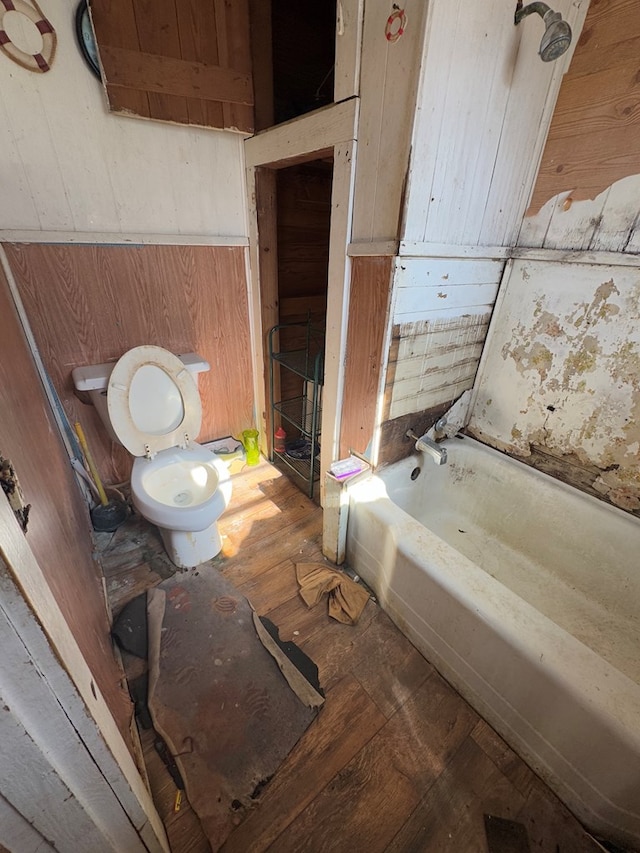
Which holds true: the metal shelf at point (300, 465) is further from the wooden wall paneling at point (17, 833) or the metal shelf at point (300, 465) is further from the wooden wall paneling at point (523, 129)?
the wooden wall paneling at point (17, 833)

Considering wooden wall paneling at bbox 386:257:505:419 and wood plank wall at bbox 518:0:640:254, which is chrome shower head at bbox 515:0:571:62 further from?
wooden wall paneling at bbox 386:257:505:419

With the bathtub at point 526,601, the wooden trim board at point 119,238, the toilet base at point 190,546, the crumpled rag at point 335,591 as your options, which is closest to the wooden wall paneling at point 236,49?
the wooden trim board at point 119,238

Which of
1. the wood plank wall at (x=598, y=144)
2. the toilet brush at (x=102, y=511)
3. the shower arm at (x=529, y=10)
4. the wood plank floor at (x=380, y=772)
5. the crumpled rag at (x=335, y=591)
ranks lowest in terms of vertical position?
the wood plank floor at (x=380, y=772)

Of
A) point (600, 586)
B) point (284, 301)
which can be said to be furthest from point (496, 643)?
point (284, 301)

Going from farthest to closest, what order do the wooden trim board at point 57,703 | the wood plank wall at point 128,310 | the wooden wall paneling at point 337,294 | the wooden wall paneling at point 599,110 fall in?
the wood plank wall at point 128,310, the wooden wall paneling at point 337,294, the wooden wall paneling at point 599,110, the wooden trim board at point 57,703

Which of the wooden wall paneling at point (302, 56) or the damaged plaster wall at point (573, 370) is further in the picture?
the wooden wall paneling at point (302, 56)

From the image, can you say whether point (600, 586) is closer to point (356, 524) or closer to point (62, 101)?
point (356, 524)

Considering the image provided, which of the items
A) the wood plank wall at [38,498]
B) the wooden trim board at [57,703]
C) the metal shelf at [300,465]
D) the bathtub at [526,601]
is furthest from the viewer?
the metal shelf at [300,465]

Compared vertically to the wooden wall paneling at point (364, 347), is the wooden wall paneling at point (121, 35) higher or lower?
higher

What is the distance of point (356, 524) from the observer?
151cm

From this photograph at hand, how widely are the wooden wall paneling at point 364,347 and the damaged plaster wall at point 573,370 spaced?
0.68 metres

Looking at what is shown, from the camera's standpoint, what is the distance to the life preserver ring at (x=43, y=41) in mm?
1144

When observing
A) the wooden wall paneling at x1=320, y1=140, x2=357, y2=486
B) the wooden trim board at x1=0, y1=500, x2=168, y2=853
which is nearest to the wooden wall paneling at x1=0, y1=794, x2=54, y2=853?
the wooden trim board at x1=0, y1=500, x2=168, y2=853

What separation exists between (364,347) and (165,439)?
1.00 metres
